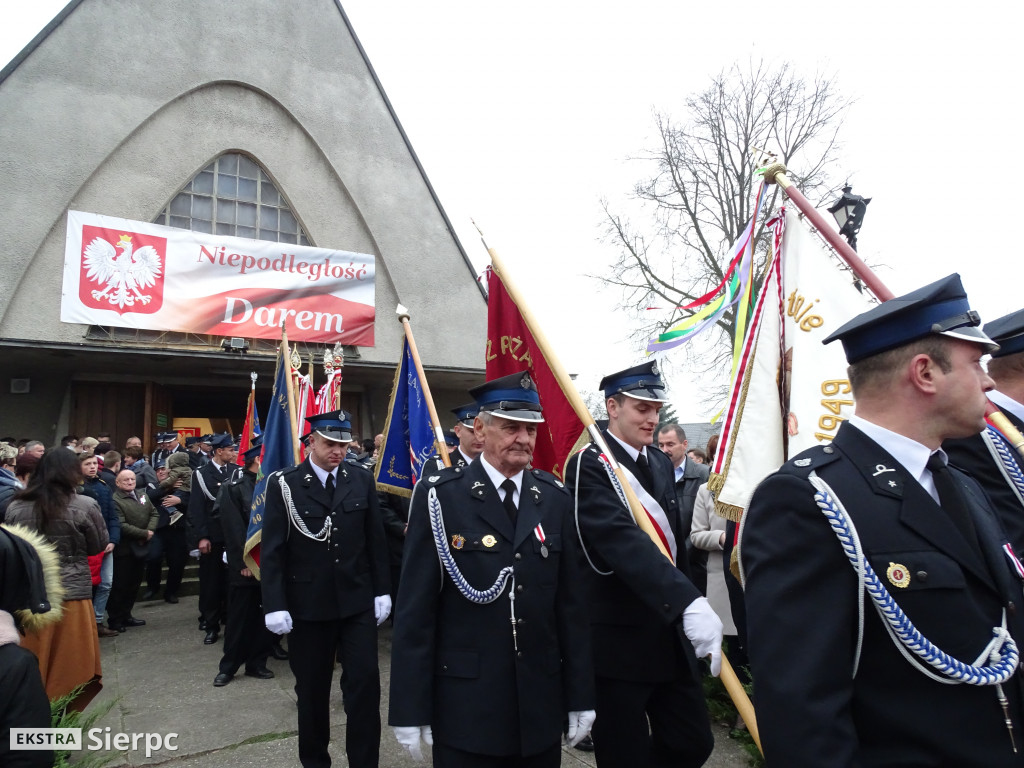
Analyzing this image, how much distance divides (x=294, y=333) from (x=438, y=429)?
33.4 feet

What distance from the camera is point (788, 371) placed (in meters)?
3.47

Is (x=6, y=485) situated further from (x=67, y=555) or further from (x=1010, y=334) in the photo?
(x=1010, y=334)

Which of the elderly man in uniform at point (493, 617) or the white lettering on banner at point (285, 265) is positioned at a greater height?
the white lettering on banner at point (285, 265)

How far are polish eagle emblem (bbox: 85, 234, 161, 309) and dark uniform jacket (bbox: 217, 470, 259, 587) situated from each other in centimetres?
744

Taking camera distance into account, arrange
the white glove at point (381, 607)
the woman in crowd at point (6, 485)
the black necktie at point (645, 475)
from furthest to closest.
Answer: the woman in crowd at point (6, 485)
the white glove at point (381, 607)
the black necktie at point (645, 475)

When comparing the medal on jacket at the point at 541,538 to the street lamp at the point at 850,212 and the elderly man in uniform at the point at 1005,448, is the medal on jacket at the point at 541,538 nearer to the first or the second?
the elderly man in uniform at the point at 1005,448

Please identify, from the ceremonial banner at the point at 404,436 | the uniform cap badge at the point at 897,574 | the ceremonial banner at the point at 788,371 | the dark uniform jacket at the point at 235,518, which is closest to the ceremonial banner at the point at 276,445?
the dark uniform jacket at the point at 235,518

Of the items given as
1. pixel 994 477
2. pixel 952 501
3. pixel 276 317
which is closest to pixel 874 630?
pixel 952 501

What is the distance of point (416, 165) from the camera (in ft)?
54.2

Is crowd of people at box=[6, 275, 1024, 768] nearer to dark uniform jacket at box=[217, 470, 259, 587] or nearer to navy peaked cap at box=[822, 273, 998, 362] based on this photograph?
navy peaked cap at box=[822, 273, 998, 362]

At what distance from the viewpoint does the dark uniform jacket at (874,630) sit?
1419 mm

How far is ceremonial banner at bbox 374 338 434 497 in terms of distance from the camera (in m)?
5.74

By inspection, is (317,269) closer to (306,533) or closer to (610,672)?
(306,533)

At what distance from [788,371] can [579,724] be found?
2.01 m
